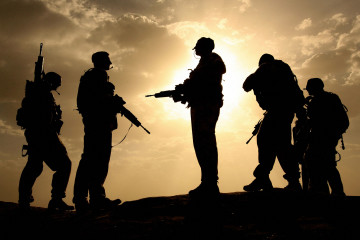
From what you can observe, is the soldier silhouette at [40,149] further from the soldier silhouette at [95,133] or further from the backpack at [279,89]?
the backpack at [279,89]

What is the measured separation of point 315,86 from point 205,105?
12.2ft

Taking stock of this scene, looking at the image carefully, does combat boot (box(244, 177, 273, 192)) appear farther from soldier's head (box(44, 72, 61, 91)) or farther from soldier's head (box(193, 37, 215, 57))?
soldier's head (box(44, 72, 61, 91))

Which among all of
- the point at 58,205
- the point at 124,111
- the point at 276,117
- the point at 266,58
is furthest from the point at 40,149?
the point at 266,58

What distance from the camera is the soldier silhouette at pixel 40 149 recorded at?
5.11 m

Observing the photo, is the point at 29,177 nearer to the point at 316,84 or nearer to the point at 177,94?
the point at 177,94

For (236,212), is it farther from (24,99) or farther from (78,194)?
(24,99)

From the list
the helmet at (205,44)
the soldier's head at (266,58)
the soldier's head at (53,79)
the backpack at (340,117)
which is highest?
the helmet at (205,44)

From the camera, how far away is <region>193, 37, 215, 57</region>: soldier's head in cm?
500

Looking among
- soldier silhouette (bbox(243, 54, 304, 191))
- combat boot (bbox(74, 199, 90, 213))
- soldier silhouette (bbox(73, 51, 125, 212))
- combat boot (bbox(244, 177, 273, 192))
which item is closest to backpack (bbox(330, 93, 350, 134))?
soldier silhouette (bbox(243, 54, 304, 191))

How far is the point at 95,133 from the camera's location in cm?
495

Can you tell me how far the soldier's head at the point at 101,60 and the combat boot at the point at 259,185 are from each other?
11.5ft

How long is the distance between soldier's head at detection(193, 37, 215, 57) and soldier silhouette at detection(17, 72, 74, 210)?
3181mm

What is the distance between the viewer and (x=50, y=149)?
524 cm

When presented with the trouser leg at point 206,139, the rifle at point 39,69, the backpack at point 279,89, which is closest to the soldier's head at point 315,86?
the backpack at point 279,89
